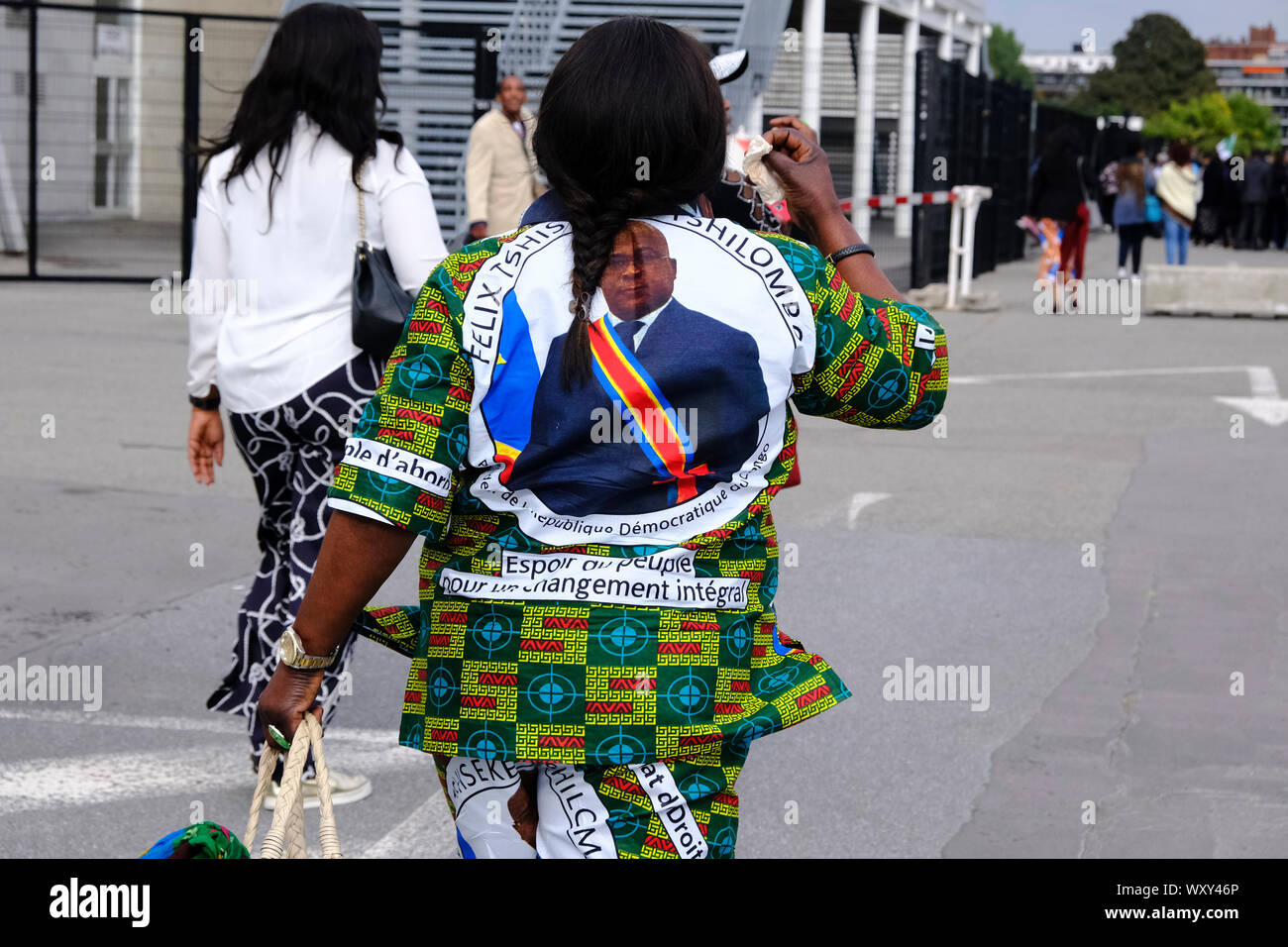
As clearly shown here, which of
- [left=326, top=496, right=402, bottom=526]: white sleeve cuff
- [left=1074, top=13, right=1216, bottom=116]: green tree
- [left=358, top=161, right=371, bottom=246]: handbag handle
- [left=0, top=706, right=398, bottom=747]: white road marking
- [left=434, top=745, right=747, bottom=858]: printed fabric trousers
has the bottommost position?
[left=0, top=706, right=398, bottom=747]: white road marking

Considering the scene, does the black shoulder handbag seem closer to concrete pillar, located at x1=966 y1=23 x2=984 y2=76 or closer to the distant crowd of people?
the distant crowd of people

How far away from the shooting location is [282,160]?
4137mm

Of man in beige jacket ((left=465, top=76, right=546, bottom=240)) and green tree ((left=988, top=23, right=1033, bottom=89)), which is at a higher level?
green tree ((left=988, top=23, right=1033, bottom=89))

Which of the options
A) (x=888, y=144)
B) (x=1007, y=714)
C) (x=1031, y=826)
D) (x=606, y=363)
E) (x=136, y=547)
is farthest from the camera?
(x=888, y=144)

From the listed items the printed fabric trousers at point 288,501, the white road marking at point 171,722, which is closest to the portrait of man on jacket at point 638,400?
the printed fabric trousers at point 288,501

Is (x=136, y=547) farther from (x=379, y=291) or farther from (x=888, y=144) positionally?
(x=888, y=144)

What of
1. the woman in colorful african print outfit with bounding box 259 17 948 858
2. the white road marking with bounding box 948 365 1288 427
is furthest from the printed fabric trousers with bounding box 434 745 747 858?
the white road marking with bounding box 948 365 1288 427

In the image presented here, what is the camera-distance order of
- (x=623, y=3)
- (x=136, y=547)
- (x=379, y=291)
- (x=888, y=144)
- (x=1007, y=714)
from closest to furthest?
(x=379, y=291) < (x=1007, y=714) < (x=136, y=547) < (x=888, y=144) < (x=623, y=3)

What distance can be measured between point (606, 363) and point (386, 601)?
441cm

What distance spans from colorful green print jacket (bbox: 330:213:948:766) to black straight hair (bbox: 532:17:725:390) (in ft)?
0.10

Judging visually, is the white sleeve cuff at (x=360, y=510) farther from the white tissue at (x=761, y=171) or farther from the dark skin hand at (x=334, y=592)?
the white tissue at (x=761, y=171)

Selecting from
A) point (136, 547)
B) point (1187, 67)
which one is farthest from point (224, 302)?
point (1187, 67)

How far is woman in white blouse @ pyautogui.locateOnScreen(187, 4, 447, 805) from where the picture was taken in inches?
163

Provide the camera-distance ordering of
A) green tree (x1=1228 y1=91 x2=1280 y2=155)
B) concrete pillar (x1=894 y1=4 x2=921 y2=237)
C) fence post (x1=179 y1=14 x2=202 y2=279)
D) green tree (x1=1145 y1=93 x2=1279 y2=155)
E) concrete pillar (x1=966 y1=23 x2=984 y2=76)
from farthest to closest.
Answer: green tree (x1=1228 y1=91 x2=1280 y2=155)
green tree (x1=1145 y1=93 x2=1279 y2=155)
concrete pillar (x1=966 y1=23 x2=984 y2=76)
concrete pillar (x1=894 y1=4 x2=921 y2=237)
fence post (x1=179 y1=14 x2=202 y2=279)
